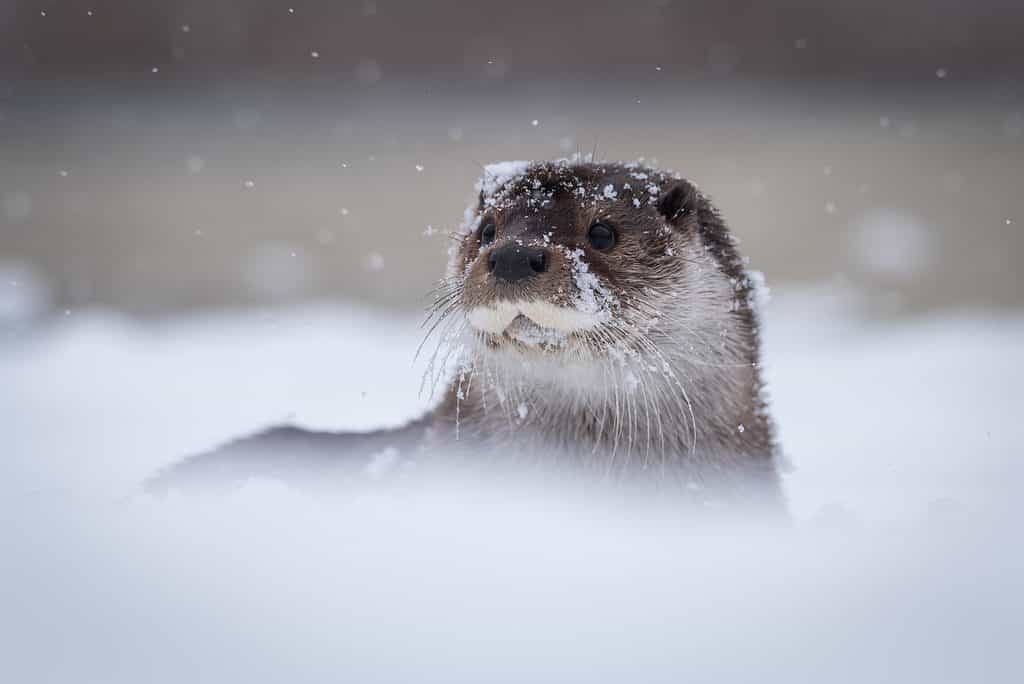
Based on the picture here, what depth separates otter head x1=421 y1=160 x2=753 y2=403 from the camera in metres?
1.99

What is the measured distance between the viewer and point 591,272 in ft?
6.76

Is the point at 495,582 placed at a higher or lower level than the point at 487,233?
lower

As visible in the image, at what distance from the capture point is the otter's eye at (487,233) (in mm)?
2270

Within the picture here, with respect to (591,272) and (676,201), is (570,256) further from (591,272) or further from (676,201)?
(676,201)

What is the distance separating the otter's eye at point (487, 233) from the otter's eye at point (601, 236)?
0.26m

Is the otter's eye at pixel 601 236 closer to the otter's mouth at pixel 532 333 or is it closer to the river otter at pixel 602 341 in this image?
the river otter at pixel 602 341

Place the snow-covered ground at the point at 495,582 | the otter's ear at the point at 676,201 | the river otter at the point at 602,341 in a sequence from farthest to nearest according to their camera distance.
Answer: the otter's ear at the point at 676,201 → the river otter at the point at 602,341 → the snow-covered ground at the point at 495,582

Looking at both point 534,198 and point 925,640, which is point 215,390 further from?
point 925,640

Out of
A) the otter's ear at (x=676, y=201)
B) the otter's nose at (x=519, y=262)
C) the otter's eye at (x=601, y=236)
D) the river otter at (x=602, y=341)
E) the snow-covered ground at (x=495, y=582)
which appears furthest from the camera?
the otter's ear at (x=676, y=201)

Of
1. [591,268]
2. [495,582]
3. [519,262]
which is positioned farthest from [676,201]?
[495,582]

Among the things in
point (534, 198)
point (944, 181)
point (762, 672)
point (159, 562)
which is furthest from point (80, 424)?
point (944, 181)

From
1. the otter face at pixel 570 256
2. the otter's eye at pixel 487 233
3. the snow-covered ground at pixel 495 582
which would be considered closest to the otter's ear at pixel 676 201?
the otter face at pixel 570 256

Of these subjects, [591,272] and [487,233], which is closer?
[591,272]

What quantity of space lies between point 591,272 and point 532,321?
192 millimetres
